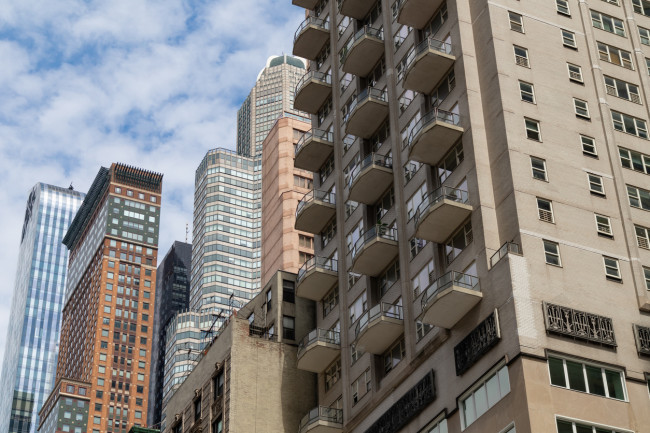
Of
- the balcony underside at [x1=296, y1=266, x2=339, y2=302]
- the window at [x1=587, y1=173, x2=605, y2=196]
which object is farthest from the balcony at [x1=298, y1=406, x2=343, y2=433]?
the window at [x1=587, y1=173, x2=605, y2=196]

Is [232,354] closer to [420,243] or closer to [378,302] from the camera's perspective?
[378,302]

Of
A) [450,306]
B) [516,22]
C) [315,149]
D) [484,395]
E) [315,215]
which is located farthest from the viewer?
[315,149]

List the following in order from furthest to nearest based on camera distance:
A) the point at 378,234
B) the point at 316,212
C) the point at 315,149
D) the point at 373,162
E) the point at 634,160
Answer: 1. the point at 315,149
2. the point at 316,212
3. the point at 373,162
4. the point at 378,234
5. the point at 634,160

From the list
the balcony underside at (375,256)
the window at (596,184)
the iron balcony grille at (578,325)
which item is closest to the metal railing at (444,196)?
the balcony underside at (375,256)

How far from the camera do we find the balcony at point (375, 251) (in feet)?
233

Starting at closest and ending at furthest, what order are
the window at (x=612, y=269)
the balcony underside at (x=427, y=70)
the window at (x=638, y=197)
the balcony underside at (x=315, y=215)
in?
the window at (x=612, y=269), the window at (x=638, y=197), the balcony underside at (x=427, y=70), the balcony underside at (x=315, y=215)

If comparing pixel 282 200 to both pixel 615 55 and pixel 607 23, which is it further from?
→ pixel 615 55

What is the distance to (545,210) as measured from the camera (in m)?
61.0

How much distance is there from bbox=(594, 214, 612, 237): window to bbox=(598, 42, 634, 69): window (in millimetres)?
13599

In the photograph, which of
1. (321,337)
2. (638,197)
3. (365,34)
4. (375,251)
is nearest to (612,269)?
(638,197)

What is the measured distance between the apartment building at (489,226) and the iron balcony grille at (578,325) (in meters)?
0.12

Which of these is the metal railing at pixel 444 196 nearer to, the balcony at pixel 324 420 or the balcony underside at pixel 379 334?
the balcony underside at pixel 379 334

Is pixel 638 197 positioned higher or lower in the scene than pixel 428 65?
lower

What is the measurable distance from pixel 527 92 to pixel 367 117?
618 inches
